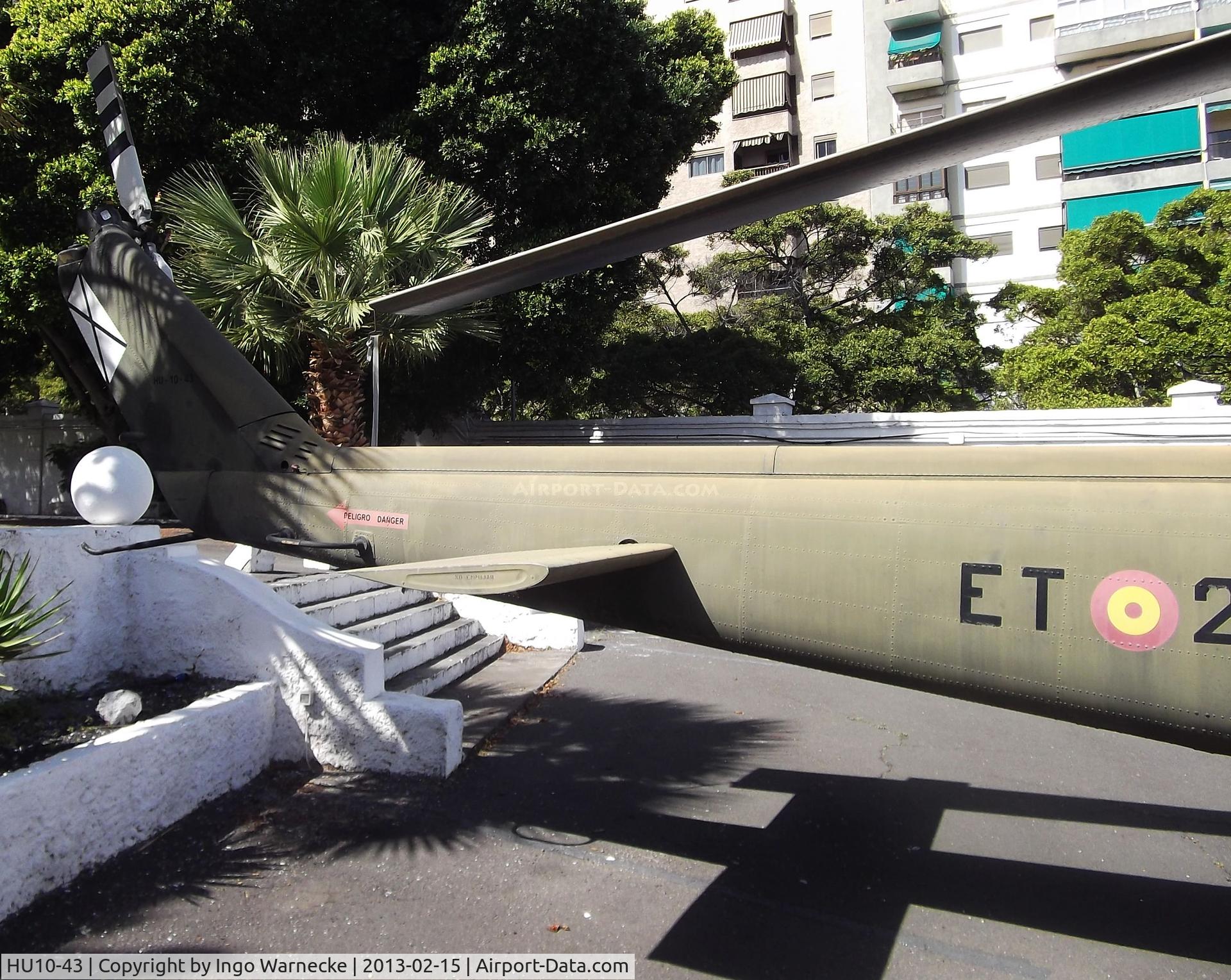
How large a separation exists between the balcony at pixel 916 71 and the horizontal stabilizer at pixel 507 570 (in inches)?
1386

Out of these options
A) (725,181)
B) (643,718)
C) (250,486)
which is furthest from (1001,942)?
(725,181)

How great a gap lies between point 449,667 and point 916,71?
33.9m

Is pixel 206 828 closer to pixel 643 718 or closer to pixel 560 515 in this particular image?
pixel 560 515

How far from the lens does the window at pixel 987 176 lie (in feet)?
104

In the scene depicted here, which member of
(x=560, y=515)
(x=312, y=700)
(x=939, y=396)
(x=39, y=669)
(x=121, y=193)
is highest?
(x=121, y=193)

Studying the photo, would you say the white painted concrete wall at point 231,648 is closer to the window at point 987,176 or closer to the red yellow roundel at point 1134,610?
the red yellow roundel at point 1134,610

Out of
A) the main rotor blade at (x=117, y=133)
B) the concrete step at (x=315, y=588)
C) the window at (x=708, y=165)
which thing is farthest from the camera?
the window at (x=708, y=165)

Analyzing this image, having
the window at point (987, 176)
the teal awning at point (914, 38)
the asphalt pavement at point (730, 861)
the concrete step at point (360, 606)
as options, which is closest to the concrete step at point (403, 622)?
the concrete step at point (360, 606)

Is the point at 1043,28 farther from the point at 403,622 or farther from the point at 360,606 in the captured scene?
the point at 360,606

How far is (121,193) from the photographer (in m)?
6.14

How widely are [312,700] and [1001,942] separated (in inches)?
164

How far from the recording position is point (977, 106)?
3238cm

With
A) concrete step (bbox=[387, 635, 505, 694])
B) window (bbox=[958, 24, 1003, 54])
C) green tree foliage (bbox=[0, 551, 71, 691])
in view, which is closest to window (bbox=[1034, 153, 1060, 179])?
window (bbox=[958, 24, 1003, 54])

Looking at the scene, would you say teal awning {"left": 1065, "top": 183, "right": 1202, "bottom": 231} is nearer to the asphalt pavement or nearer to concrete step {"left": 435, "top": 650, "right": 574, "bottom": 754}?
concrete step {"left": 435, "top": 650, "right": 574, "bottom": 754}
